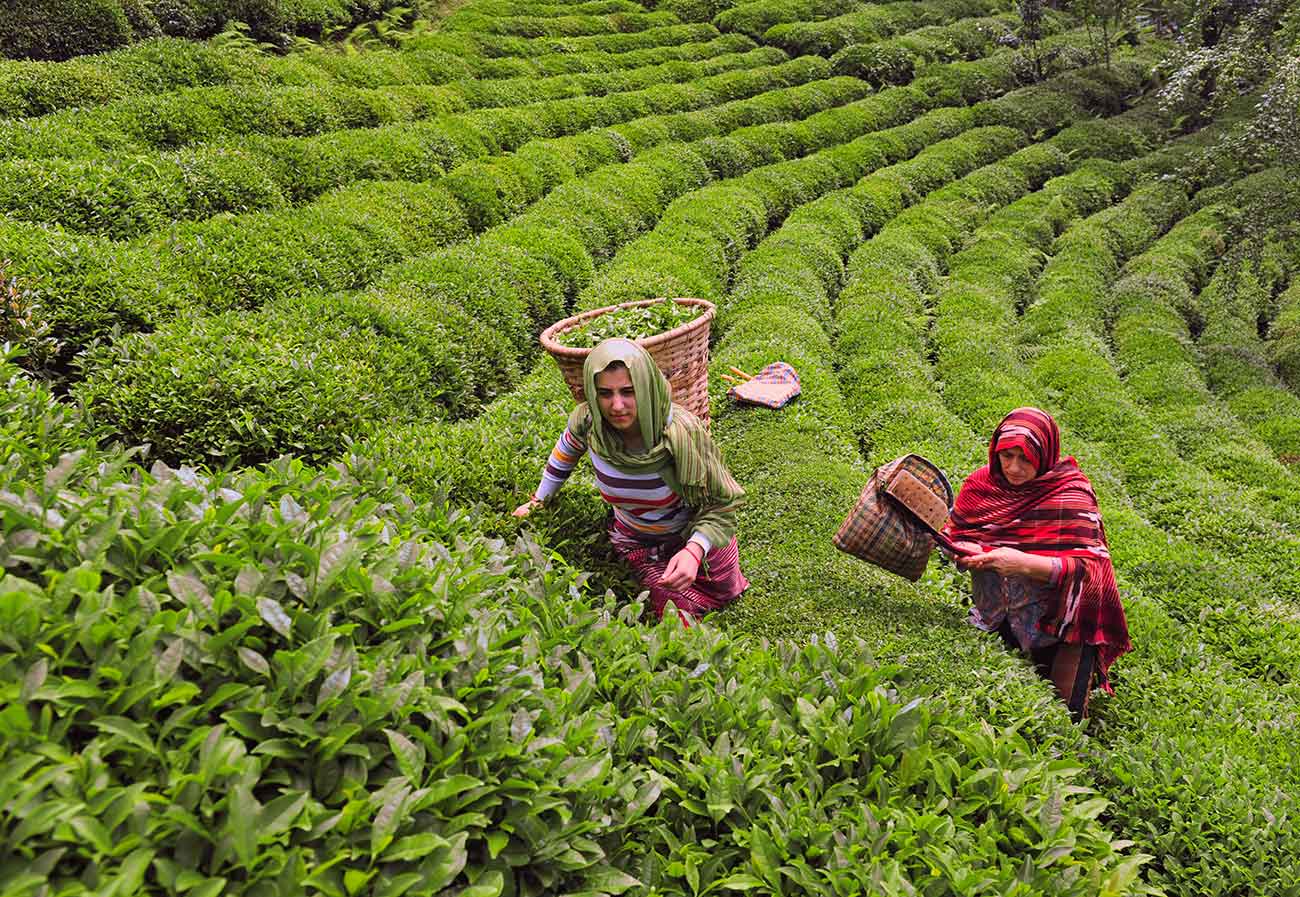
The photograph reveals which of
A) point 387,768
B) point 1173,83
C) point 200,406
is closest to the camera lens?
point 387,768

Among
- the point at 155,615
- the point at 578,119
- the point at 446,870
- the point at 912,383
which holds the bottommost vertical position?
the point at 912,383

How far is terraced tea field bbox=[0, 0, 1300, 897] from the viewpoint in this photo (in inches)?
74.5

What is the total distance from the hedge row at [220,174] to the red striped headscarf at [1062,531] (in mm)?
7843

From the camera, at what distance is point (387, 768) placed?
6.64 ft

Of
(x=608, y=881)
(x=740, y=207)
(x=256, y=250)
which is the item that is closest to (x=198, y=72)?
(x=256, y=250)

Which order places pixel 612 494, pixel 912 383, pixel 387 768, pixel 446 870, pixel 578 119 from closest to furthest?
pixel 446 870 < pixel 387 768 < pixel 612 494 < pixel 912 383 < pixel 578 119

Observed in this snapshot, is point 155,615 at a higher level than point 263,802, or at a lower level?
higher

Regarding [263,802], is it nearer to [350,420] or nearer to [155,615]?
[155,615]

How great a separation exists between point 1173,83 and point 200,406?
17295 mm

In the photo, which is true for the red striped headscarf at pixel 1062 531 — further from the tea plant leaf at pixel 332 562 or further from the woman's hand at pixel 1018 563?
the tea plant leaf at pixel 332 562

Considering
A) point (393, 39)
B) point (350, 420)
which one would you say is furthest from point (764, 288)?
point (393, 39)

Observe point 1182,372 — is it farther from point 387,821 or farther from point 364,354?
point 387,821

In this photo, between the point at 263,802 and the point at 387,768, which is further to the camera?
the point at 387,768

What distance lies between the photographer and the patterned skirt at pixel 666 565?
15.1ft
